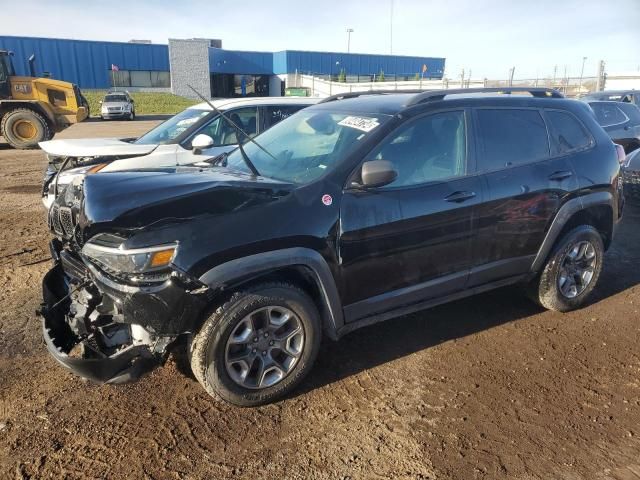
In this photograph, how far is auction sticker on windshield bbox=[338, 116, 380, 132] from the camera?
344cm

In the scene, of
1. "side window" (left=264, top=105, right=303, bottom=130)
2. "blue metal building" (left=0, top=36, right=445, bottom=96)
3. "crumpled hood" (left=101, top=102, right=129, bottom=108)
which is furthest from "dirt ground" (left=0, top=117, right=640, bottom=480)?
"blue metal building" (left=0, top=36, right=445, bottom=96)

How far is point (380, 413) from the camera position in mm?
3029

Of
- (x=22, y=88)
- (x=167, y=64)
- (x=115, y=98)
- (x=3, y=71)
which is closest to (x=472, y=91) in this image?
(x=22, y=88)

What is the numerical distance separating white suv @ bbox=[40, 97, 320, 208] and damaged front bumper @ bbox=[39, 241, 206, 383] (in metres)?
2.68

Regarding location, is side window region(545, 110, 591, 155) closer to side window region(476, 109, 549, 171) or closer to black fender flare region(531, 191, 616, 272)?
side window region(476, 109, 549, 171)

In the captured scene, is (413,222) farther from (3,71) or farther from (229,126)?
(3,71)

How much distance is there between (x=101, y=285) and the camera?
2729mm

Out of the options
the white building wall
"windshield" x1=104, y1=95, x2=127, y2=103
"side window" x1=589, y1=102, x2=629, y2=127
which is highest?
the white building wall

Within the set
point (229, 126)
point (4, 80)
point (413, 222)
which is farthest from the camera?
point (4, 80)

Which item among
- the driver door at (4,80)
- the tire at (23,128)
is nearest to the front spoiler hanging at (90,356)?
the tire at (23,128)

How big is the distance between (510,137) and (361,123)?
1.28 metres

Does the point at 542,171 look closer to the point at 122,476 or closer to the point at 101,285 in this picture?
the point at 101,285

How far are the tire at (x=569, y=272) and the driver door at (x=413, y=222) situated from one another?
1026mm

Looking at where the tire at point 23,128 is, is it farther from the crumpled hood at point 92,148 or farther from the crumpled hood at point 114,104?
the crumpled hood at point 114,104
